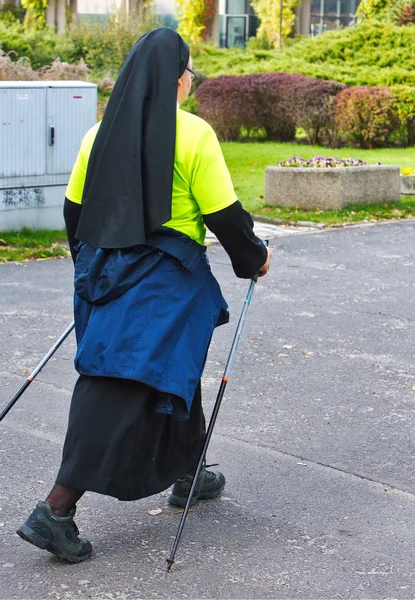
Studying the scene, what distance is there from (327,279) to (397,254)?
163 centimetres

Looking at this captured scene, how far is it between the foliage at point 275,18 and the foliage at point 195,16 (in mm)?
2197

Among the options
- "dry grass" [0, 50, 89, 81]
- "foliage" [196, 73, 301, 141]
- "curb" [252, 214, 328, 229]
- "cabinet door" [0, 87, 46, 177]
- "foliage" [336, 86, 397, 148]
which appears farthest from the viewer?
"foliage" [196, 73, 301, 141]

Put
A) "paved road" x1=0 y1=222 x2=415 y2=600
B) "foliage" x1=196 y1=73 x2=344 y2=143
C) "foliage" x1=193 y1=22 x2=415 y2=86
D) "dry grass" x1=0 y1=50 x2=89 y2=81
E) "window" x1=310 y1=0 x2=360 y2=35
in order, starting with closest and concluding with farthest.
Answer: "paved road" x1=0 y1=222 x2=415 y2=600, "dry grass" x1=0 y1=50 x2=89 y2=81, "foliage" x1=196 y1=73 x2=344 y2=143, "foliage" x1=193 y1=22 x2=415 y2=86, "window" x1=310 y1=0 x2=360 y2=35

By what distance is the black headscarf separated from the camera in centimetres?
358

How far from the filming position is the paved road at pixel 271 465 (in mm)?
3684

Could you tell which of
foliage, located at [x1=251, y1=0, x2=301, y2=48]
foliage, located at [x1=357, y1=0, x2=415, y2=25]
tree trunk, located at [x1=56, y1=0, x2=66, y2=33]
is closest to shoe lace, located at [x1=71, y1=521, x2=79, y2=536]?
foliage, located at [x1=357, y1=0, x2=415, y2=25]

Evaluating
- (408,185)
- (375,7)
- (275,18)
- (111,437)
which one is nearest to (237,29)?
(275,18)

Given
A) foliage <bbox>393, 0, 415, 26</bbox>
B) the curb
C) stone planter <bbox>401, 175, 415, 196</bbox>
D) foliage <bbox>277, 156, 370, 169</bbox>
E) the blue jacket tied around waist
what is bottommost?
the curb

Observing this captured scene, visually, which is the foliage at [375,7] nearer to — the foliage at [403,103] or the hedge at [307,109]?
the hedge at [307,109]

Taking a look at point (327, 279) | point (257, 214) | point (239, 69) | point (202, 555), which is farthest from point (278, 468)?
point (239, 69)

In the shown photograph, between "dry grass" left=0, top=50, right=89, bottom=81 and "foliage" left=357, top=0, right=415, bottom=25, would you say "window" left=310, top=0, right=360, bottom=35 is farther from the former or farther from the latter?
"dry grass" left=0, top=50, right=89, bottom=81

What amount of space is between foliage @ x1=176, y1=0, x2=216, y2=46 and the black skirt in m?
39.7

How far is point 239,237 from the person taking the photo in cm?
380

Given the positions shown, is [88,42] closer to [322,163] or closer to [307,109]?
[307,109]
